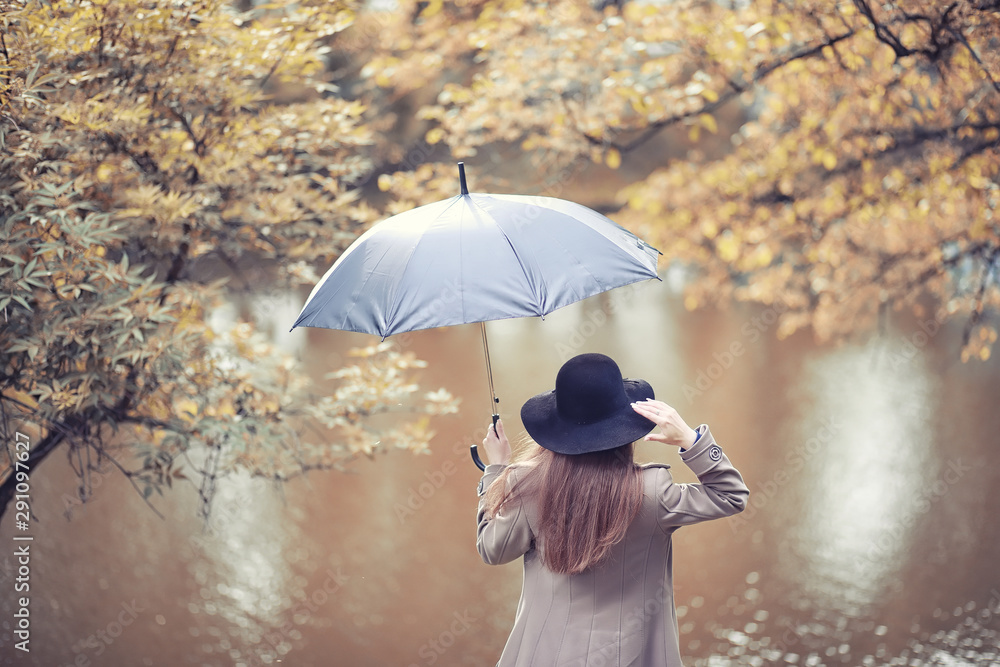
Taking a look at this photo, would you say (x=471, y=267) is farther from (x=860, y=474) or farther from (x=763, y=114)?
(x=860, y=474)

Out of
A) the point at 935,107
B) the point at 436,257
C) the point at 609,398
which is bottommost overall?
the point at 609,398

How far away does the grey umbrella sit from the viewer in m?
1.96

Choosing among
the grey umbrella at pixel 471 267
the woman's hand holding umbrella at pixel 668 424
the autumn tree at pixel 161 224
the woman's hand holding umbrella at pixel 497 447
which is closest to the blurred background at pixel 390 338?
the autumn tree at pixel 161 224

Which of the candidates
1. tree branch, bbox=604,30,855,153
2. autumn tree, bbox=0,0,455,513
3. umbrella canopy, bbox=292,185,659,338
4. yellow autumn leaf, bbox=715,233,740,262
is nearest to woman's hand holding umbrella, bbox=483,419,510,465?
umbrella canopy, bbox=292,185,659,338

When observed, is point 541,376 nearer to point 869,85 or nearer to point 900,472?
point 900,472

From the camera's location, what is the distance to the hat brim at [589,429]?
66.7 inches

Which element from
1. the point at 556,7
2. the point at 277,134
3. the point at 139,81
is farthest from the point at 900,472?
the point at 139,81

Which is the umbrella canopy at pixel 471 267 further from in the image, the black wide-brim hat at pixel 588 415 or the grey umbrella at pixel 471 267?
the black wide-brim hat at pixel 588 415

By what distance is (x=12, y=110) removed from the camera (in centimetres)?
261

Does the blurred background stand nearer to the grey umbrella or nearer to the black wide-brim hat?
the grey umbrella

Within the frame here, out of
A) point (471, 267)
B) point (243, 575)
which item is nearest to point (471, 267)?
point (471, 267)

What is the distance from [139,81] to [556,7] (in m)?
2.32

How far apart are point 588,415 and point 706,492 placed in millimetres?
305

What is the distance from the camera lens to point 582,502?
171 centimetres
